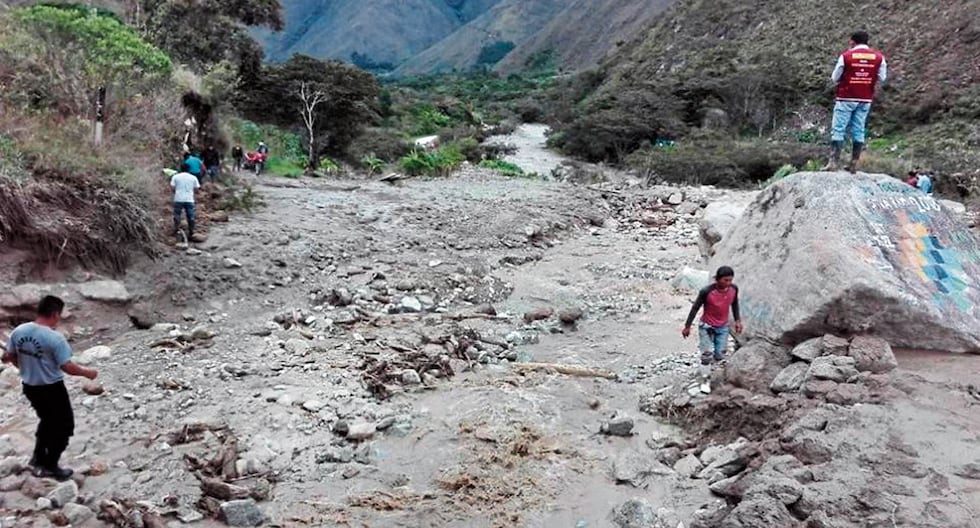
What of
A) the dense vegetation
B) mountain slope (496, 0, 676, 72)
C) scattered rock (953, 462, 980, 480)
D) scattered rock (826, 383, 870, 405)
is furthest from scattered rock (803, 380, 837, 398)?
mountain slope (496, 0, 676, 72)

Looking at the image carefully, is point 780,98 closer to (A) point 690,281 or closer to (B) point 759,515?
(A) point 690,281

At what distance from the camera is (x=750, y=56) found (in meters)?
42.3

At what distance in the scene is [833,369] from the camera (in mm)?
5535

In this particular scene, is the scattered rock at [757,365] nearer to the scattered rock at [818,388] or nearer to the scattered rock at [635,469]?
the scattered rock at [818,388]

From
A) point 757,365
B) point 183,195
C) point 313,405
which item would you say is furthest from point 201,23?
point 757,365

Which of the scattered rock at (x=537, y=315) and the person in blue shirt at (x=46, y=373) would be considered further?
the scattered rock at (x=537, y=315)

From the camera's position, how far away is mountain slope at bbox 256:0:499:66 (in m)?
125

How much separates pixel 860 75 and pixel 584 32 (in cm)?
9557

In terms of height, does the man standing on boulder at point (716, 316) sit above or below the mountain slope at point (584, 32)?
below

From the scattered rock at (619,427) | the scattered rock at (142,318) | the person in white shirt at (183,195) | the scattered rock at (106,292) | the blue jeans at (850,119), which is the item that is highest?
the blue jeans at (850,119)

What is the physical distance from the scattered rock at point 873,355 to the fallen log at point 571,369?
247 cm

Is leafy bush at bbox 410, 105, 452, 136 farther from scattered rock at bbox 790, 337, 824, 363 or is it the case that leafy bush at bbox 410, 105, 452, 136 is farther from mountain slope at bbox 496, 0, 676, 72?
scattered rock at bbox 790, 337, 824, 363

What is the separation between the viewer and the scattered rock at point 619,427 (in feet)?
20.4

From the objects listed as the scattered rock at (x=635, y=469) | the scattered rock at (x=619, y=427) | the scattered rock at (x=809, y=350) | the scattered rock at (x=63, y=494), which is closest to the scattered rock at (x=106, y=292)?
the scattered rock at (x=63, y=494)
